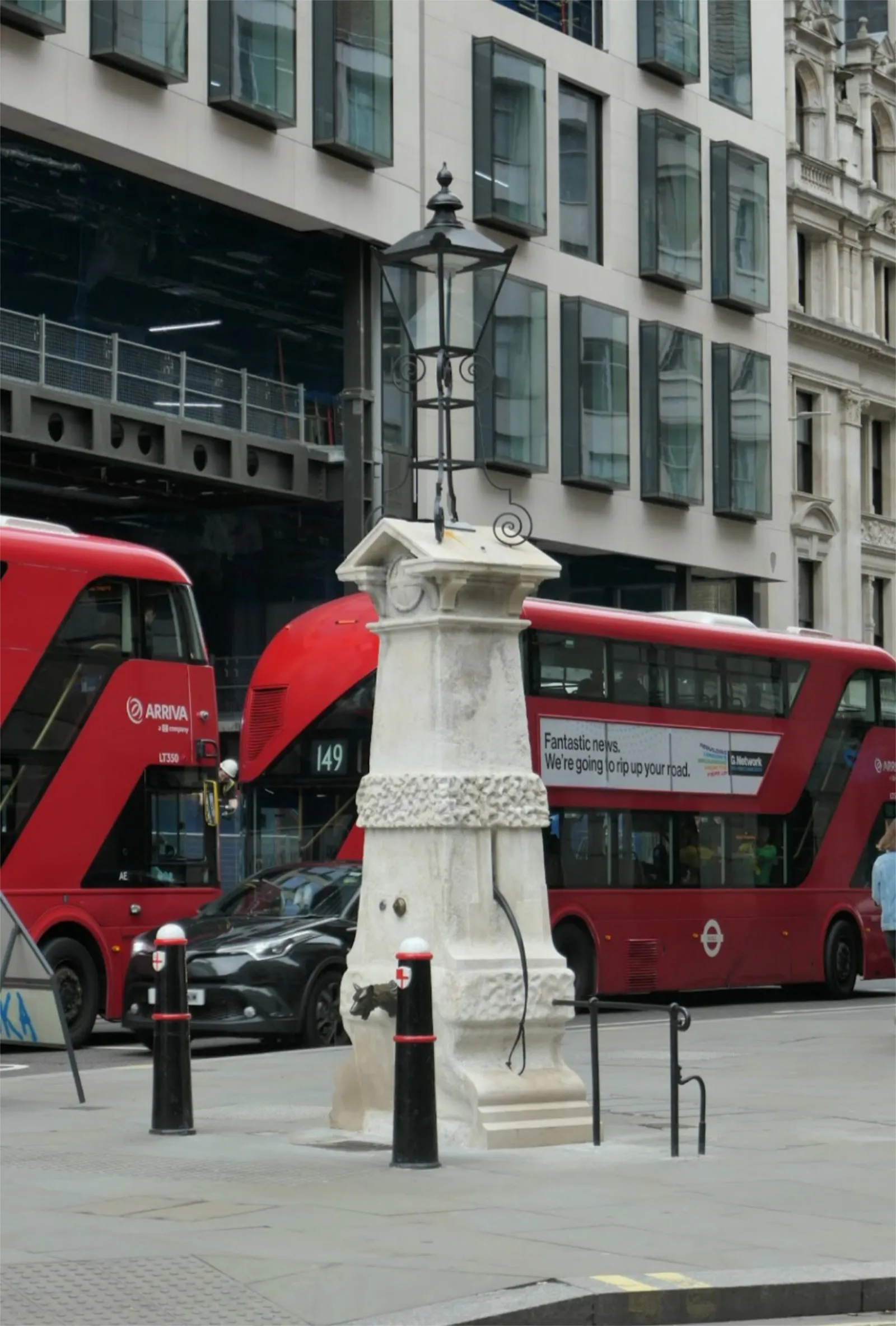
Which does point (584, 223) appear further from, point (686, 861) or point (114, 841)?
point (114, 841)

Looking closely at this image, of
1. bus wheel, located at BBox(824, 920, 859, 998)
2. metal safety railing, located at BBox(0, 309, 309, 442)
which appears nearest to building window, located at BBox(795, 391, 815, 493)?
metal safety railing, located at BBox(0, 309, 309, 442)

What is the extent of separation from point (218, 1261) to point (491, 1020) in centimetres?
363

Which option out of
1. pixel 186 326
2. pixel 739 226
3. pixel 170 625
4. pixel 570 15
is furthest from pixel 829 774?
pixel 739 226

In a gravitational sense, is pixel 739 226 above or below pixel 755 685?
above

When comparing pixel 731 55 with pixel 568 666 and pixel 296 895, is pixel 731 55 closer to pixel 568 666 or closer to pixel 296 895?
pixel 568 666

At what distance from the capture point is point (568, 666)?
77.6ft

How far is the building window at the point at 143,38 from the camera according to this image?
100ft

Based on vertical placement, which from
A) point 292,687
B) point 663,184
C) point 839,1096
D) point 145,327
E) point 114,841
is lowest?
point 839,1096

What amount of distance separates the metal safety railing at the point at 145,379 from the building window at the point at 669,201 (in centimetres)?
922

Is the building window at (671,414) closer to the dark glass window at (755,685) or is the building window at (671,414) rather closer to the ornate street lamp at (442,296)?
the dark glass window at (755,685)

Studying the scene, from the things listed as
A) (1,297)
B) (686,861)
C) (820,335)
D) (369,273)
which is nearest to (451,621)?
(686,861)

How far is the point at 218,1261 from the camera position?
26.5 ft

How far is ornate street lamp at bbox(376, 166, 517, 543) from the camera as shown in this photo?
11.9m

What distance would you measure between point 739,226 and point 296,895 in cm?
2773
